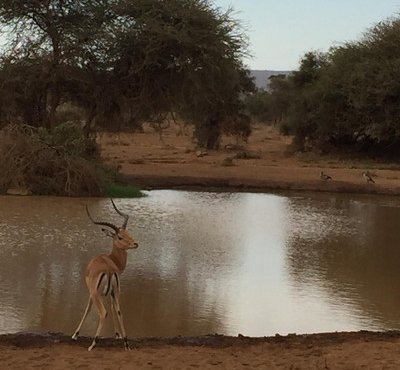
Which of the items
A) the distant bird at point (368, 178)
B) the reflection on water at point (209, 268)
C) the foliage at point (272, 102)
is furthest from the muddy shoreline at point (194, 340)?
the foliage at point (272, 102)

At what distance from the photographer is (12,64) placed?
85.4ft

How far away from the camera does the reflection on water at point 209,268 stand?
9141 millimetres

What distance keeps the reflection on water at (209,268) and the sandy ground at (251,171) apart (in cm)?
577

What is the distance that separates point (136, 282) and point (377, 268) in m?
4.71

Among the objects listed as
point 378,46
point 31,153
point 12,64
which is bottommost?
point 31,153

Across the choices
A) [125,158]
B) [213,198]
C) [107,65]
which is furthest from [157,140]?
[213,198]

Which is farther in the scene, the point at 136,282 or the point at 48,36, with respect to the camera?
the point at 48,36

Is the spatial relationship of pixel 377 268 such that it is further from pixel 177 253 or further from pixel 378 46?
pixel 378 46

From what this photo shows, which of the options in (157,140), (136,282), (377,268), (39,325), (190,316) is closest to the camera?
(39,325)

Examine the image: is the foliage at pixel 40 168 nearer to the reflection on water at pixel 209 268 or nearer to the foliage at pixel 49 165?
the foliage at pixel 49 165

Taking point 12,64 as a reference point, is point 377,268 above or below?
below

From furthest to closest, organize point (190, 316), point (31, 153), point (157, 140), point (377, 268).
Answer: point (157, 140), point (31, 153), point (377, 268), point (190, 316)

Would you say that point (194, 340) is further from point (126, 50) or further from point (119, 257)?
point (126, 50)

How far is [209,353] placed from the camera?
280 inches
